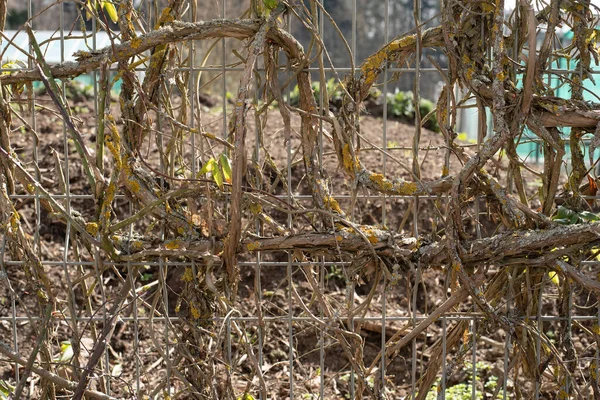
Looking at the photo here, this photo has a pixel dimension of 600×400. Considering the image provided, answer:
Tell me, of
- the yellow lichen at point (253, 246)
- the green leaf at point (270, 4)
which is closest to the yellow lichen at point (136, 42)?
the green leaf at point (270, 4)

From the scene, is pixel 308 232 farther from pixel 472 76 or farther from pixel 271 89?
pixel 472 76

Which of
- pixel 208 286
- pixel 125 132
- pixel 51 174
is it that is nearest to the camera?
pixel 208 286

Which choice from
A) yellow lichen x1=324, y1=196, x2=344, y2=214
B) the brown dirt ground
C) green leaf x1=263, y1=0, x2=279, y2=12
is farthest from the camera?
the brown dirt ground

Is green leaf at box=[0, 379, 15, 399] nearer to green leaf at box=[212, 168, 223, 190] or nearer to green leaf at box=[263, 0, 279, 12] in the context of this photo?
green leaf at box=[212, 168, 223, 190]

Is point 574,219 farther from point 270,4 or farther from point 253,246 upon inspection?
point 270,4

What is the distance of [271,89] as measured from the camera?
8.52ft

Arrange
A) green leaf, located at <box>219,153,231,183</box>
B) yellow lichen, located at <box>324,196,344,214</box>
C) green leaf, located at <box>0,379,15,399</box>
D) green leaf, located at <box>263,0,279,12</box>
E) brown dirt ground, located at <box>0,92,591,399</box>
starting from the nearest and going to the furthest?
green leaf, located at <box>219,153,231,183</box> < green leaf, located at <box>263,0,279,12</box> < yellow lichen, located at <box>324,196,344,214</box> < green leaf, located at <box>0,379,15,399</box> < brown dirt ground, located at <box>0,92,591,399</box>

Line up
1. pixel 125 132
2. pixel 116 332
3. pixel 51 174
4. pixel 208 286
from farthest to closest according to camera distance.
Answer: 1. pixel 51 174
2. pixel 116 332
3. pixel 125 132
4. pixel 208 286

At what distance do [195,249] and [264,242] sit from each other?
243 millimetres

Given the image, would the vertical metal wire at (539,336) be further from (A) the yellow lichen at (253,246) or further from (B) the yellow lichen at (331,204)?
(A) the yellow lichen at (253,246)

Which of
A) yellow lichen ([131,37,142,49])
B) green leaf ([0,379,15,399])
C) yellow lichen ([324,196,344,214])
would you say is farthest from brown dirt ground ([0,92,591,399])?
yellow lichen ([131,37,142,49])

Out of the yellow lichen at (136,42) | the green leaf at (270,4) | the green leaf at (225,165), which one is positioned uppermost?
the green leaf at (270,4)

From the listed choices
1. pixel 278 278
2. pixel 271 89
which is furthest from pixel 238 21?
pixel 278 278

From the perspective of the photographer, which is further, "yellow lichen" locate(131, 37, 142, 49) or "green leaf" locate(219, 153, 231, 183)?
"yellow lichen" locate(131, 37, 142, 49)
